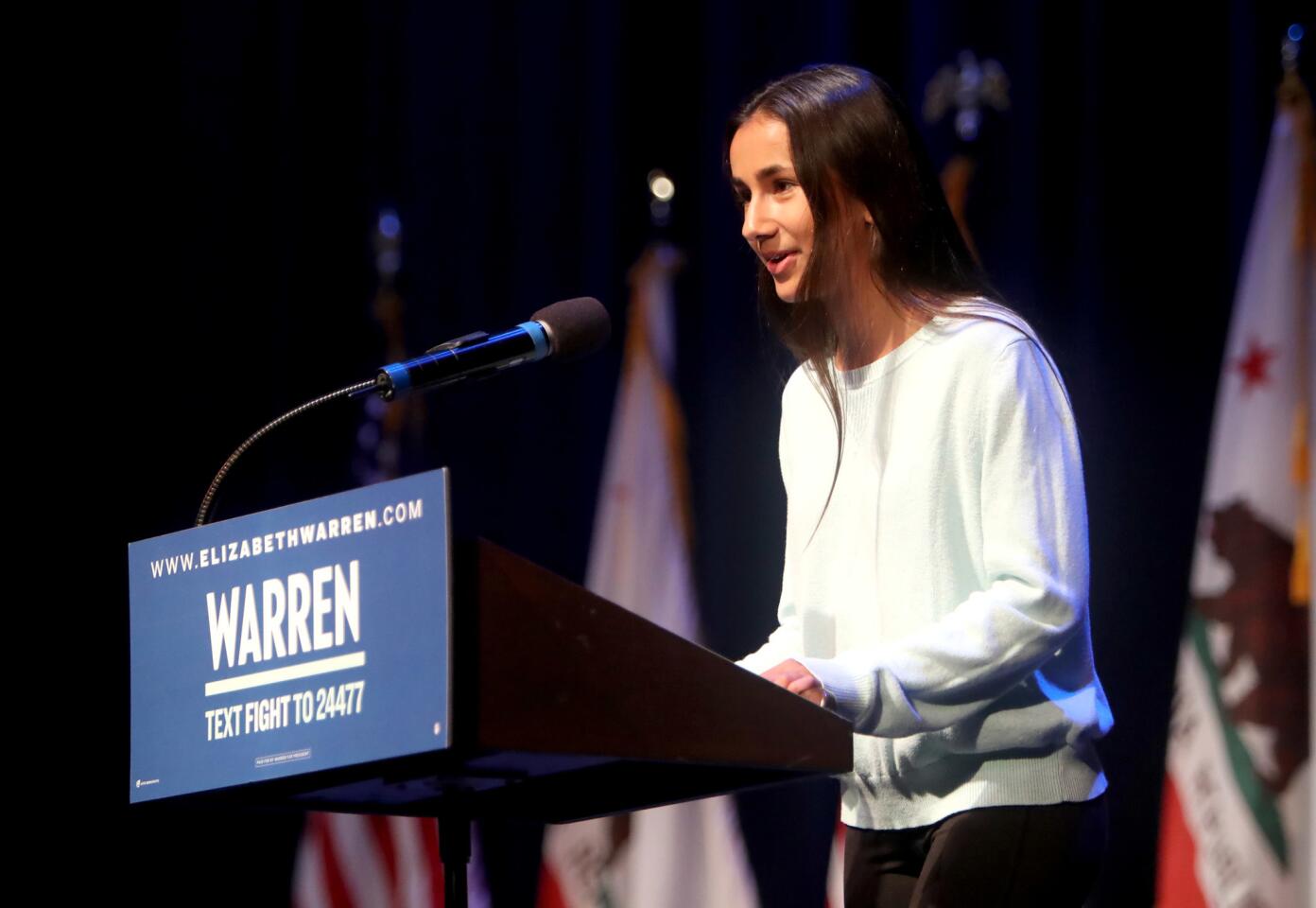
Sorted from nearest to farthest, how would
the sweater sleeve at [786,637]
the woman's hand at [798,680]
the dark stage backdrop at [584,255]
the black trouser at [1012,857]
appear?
the woman's hand at [798,680] < the black trouser at [1012,857] < the sweater sleeve at [786,637] < the dark stage backdrop at [584,255]

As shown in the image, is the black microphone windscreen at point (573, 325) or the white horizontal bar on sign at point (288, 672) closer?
the white horizontal bar on sign at point (288, 672)

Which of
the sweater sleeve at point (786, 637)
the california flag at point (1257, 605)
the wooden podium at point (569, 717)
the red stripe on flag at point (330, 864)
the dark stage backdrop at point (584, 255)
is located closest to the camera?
the wooden podium at point (569, 717)

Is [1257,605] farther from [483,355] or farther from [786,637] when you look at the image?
[483,355]

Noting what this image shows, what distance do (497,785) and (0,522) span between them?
104 inches

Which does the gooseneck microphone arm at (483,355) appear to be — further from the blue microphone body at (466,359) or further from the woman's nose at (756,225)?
the woman's nose at (756,225)

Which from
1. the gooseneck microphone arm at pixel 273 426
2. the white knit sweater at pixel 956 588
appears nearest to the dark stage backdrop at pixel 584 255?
the white knit sweater at pixel 956 588

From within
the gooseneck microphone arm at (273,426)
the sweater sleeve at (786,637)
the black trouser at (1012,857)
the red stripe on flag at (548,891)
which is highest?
the gooseneck microphone arm at (273,426)

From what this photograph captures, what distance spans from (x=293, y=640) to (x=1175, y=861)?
2.07 metres

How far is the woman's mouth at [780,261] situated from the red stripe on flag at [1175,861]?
1486 mm

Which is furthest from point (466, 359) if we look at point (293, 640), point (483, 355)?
point (293, 640)

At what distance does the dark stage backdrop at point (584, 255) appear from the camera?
297 centimetres

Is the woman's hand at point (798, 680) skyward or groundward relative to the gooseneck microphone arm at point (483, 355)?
groundward

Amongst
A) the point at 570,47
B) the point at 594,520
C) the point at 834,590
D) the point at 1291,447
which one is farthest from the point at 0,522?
the point at 1291,447

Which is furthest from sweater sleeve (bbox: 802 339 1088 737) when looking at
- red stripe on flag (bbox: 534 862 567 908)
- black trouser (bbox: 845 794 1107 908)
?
red stripe on flag (bbox: 534 862 567 908)
